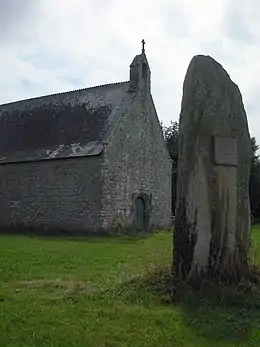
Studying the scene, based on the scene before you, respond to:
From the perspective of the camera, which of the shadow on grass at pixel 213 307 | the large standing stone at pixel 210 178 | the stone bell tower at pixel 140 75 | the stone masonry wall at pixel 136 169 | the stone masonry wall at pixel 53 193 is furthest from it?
the stone bell tower at pixel 140 75

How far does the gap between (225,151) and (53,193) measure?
978 inches

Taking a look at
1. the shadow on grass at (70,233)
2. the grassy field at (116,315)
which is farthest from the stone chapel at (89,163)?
the grassy field at (116,315)

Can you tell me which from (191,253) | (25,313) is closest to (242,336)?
(191,253)

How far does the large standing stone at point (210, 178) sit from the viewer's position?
895cm

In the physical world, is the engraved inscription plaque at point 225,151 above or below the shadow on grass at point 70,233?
above

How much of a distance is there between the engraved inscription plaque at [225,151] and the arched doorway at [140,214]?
2500cm

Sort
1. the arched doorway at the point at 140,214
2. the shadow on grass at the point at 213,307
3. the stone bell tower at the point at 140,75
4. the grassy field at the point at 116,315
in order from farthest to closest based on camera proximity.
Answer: the arched doorway at the point at 140,214 < the stone bell tower at the point at 140,75 < the shadow on grass at the point at 213,307 < the grassy field at the point at 116,315

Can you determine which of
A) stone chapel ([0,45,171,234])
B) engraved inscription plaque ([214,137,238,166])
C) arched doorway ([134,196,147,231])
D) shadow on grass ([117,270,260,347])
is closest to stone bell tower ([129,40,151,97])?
stone chapel ([0,45,171,234])

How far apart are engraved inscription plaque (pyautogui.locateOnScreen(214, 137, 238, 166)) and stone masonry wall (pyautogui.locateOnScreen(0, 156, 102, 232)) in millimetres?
22053

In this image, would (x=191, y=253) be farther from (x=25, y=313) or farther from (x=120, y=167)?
(x=120, y=167)

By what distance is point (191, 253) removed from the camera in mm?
8922

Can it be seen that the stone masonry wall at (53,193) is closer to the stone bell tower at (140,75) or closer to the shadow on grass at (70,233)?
the shadow on grass at (70,233)

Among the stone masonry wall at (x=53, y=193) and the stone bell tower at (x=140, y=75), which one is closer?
the stone masonry wall at (x=53, y=193)

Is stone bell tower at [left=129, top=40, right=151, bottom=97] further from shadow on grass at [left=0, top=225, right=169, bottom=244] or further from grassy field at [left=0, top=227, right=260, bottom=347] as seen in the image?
grassy field at [left=0, top=227, right=260, bottom=347]
